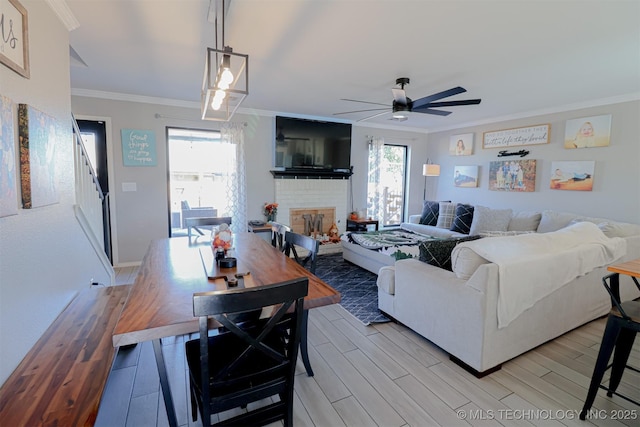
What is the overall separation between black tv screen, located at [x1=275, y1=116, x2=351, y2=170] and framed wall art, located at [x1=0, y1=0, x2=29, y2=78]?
12.4 ft

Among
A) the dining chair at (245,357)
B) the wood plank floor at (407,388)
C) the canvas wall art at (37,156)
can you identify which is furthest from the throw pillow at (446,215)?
the canvas wall art at (37,156)

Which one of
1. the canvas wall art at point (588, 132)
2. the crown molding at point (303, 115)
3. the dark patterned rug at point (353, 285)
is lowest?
the dark patterned rug at point (353, 285)

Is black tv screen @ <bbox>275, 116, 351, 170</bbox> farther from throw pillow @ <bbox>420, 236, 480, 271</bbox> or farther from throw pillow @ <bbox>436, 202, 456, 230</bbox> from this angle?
throw pillow @ <bbox>420, 236, 480, 271</bbox>

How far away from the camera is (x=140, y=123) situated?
4.41 m

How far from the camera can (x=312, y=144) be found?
18.2 ft

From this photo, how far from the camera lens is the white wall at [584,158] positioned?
3889mm

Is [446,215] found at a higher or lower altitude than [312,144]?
lower

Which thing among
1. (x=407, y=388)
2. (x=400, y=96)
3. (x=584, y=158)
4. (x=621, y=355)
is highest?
(x=400, y=96)

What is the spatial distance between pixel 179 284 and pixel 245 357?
0.63 m

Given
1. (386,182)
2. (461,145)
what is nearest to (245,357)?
(386,182)

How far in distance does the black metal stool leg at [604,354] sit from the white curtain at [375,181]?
482 cm

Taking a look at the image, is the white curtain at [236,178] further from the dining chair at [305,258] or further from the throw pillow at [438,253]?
the throw pillow at [438,253]

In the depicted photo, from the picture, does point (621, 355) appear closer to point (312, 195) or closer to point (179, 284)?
point (179, 284)

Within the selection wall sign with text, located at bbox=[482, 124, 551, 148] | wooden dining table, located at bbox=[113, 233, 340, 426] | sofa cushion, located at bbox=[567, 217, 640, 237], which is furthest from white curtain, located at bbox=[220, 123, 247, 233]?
sofa cushion, located at bbox=[567, 217, 640, 237]
